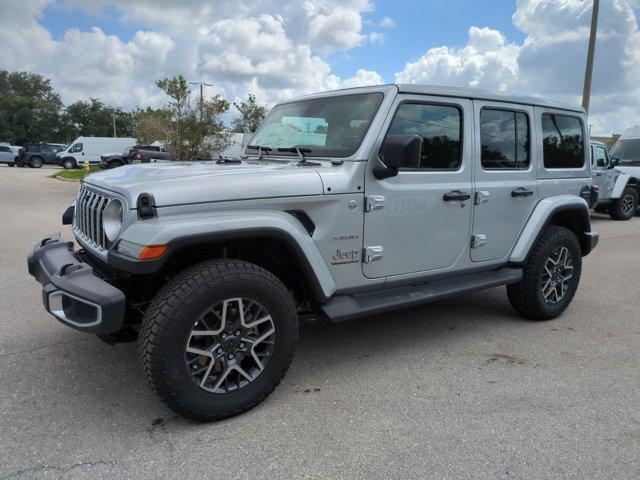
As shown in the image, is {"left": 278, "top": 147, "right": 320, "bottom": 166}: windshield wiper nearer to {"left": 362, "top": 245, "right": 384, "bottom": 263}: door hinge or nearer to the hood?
the hood

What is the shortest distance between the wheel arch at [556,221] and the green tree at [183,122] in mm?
15457

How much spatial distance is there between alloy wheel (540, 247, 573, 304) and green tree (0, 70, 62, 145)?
231 ft

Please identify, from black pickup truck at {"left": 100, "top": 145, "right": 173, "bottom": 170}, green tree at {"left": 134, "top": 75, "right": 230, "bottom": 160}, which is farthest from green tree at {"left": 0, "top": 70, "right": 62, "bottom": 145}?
green tree at {"left": 134, "top": 75, "right": 230, "bottom": 160}

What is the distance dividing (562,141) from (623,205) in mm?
9609

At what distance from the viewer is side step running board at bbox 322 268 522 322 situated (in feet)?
10.6

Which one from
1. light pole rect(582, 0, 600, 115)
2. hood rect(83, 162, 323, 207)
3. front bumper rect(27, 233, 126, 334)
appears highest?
light pole rect(582, 0, 600, 115)

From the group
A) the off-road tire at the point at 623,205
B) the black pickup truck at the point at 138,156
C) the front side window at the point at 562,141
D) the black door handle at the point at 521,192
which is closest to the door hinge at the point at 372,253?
the black door handle at the point at 521,192

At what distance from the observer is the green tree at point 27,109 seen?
63188 mm

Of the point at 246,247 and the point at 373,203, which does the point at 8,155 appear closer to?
the point at 246,247

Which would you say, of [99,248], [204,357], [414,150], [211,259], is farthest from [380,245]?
[99,248]

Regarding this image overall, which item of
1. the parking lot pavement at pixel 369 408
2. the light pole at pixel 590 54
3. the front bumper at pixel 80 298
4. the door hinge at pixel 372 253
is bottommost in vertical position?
the parking lot pavement at pixel 369 408

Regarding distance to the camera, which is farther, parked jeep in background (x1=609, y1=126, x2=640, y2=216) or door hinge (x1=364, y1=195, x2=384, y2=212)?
parked jeep in background (x1=609, y1=126, x2=640, y2=216)

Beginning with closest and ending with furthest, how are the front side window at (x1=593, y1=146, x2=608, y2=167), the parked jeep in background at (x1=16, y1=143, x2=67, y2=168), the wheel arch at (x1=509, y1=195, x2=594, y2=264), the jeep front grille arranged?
the jeep front grille < the wheel arch at (x1=509, y1=195, x2=594, y2=264) < the front side window at (x1=593, y1=146, x2=608, y2=167) < the parked jeep in background at (x1=16, y1=143, x2=67, y2=168)

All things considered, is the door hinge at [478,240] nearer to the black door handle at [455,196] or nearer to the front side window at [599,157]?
the black door handle at [455,196]
